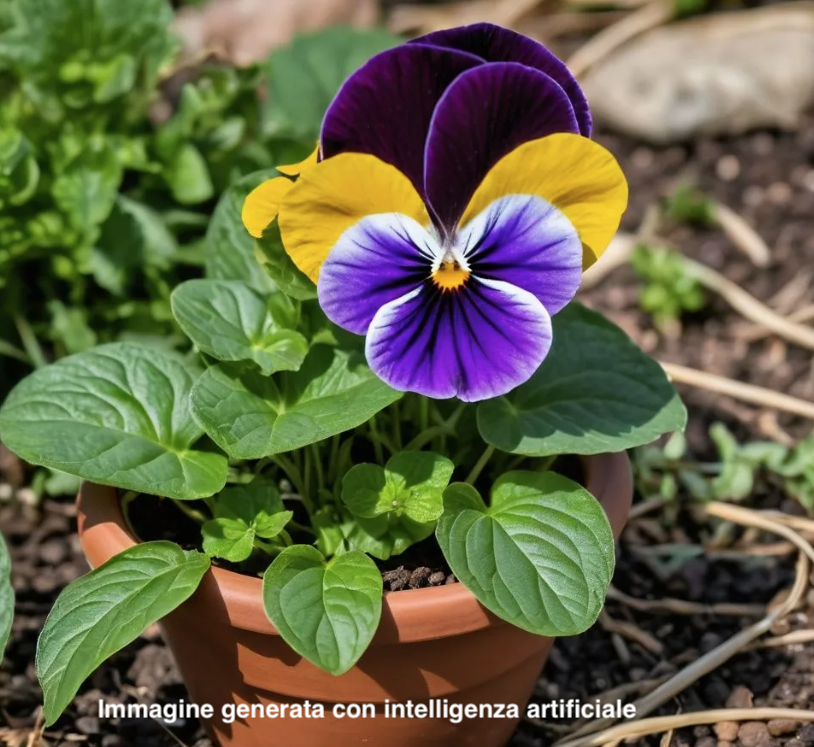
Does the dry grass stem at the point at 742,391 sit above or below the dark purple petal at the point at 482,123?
below

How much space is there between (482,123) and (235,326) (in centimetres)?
41

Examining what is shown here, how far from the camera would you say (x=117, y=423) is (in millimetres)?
1387

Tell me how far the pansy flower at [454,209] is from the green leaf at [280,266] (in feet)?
0.29

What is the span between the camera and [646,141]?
3.08m

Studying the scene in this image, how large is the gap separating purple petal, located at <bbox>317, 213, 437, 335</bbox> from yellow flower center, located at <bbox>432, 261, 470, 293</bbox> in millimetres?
19

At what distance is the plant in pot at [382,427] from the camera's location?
1.21 meters

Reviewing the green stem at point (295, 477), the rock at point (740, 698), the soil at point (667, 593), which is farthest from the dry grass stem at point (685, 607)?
the green stem at point (295, 477)

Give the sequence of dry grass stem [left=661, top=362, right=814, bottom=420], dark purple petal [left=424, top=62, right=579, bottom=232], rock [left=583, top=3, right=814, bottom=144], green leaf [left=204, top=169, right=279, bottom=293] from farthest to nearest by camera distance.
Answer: rock [left=583, top=3, right=814, bottom=144] < dry grass stem [left=661, top=362, right=814, bottom=420] < green leaf [left=204, top=169, right=279, bottom=293] < dark purple petal [left=424, top=62, right=579, bottom=232]

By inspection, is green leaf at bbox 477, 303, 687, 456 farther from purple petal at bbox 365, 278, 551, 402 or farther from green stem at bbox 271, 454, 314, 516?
green stem at bbox 271, 454, 314, 516

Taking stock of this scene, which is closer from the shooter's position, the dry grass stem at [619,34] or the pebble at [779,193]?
the pebble at [779,193]

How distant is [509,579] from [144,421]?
1.58 ft

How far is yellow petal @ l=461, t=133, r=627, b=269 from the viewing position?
1.18 metres

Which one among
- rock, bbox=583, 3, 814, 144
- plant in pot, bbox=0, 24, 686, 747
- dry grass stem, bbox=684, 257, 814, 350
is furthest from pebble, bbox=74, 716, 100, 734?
rock, bbox=583, 3, 814, 144

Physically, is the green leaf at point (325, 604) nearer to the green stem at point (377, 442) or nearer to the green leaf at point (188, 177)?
the green stem at point (377, 442)
